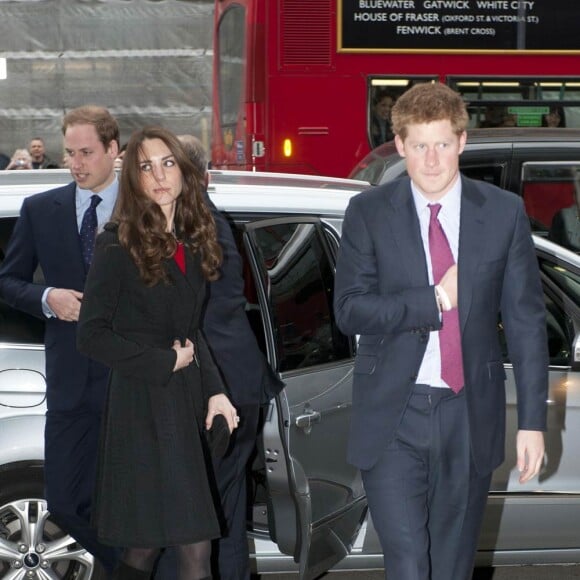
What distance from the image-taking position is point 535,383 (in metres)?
3.57

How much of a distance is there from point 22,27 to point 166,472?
19.8 meters

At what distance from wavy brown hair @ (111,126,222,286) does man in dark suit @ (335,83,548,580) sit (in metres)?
0.48

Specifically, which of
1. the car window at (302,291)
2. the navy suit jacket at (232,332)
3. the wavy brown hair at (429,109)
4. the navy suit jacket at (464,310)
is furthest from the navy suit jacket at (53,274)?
the wavy brown hair at (429,109)

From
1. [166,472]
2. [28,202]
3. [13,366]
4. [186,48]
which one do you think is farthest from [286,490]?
[186,48]

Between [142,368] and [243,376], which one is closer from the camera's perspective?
[142,368]

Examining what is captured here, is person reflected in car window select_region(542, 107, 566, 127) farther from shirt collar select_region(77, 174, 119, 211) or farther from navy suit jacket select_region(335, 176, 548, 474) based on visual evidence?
navy suit jacket select_region(335, 176, 548, 474)

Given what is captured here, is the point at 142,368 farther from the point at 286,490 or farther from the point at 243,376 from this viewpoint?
the point at 286,490

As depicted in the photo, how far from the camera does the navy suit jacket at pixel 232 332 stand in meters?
4.11

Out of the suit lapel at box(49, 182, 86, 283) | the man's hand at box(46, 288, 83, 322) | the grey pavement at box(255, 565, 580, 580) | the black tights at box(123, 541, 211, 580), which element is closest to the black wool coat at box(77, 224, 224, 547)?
the black tights at box(123, 541, 211, 580)

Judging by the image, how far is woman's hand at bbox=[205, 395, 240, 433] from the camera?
3.87 metres

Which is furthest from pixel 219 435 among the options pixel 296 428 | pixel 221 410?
pixel 296 428

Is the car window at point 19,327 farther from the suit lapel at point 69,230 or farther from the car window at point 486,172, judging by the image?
the car window at point 486,172

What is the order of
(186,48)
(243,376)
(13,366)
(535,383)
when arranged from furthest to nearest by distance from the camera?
(186,48) → (13,366) → (243,376) → (535,383)

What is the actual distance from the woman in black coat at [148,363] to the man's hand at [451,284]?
77 cm
